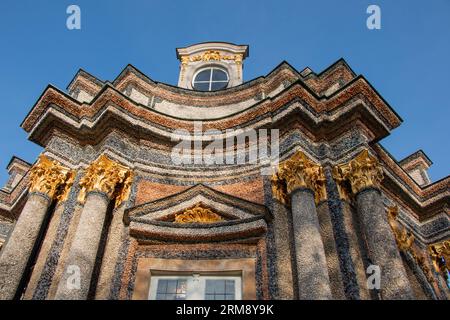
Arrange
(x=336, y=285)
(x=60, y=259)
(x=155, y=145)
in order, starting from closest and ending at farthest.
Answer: (x=336, y=285)
(x=60, y=259)
(x=155, y=145)

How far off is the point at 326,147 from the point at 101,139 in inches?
249

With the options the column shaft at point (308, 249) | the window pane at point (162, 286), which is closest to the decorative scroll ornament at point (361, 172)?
the column shaft at point (308, 249)

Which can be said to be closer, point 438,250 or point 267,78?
point 438,250

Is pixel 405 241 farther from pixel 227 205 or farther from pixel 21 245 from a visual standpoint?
pixel 21 245

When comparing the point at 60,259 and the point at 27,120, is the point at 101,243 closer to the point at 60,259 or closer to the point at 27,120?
the point at 60,259

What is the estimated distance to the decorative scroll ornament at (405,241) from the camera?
11828 mm

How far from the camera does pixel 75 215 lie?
1032 centimetres

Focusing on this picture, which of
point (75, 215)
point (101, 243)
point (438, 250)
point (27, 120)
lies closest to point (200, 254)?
point (101, 243)

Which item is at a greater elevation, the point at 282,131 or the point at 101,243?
the point at 282,131

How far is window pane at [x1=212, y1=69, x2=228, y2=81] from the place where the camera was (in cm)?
1677

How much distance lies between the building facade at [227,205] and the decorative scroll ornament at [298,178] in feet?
0.11

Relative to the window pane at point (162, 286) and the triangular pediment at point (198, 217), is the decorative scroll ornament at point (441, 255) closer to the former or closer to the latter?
the triangular pediment at point (198, 217)

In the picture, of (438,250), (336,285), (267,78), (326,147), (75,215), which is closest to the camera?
(336,285)

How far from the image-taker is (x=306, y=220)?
31.1 feet
